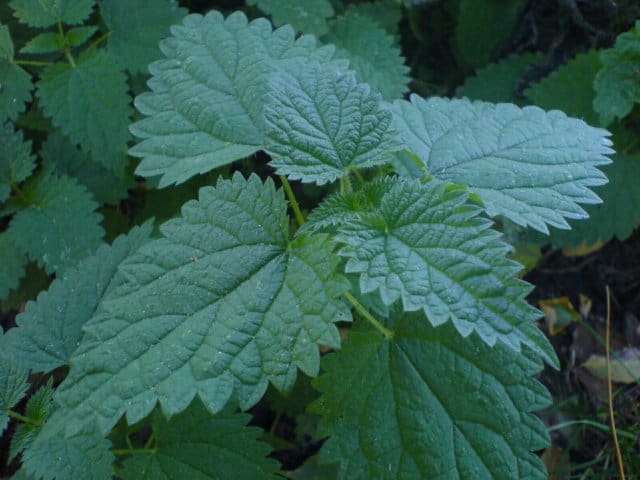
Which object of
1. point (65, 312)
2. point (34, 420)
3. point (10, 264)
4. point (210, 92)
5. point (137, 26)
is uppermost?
point (210, 92)

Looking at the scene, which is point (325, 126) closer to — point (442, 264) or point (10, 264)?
point (442, 264)

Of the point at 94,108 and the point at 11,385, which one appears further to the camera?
the point at 94,108

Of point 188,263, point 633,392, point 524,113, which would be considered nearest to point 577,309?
point 633,392

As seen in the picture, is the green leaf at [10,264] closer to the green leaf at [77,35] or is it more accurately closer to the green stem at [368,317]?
the green leaf at [77,35]

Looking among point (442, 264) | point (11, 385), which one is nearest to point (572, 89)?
point (442, 264)

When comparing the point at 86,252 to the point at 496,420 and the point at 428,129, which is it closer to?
the point at 428,129

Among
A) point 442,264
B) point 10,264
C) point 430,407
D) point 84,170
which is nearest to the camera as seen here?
point 442,264
